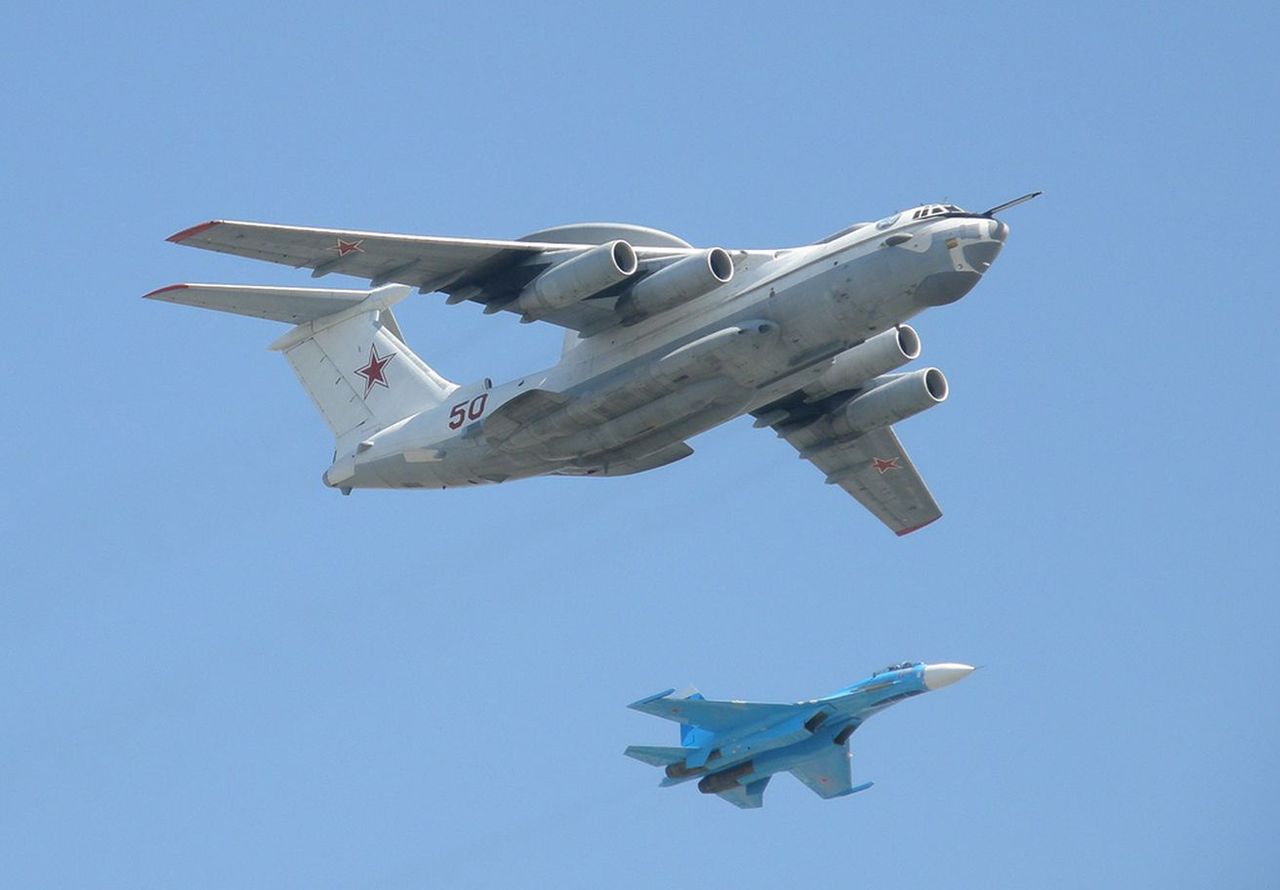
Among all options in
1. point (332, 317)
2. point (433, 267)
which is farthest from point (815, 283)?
point (332, 317)

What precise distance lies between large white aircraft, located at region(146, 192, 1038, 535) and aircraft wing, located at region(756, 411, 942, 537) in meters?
0.67

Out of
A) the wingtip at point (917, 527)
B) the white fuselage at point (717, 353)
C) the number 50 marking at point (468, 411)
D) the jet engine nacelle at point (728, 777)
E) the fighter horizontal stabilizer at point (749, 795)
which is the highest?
the number 50 marking at point (468, 411)

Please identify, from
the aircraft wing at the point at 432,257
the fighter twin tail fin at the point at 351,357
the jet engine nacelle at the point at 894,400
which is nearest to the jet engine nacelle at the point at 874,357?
the jet engine nacelle at the point at 894,400

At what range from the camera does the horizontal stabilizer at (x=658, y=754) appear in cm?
2586

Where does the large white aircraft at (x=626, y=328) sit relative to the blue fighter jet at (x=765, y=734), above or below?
above

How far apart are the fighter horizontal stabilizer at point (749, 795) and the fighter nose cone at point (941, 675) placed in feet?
8.23

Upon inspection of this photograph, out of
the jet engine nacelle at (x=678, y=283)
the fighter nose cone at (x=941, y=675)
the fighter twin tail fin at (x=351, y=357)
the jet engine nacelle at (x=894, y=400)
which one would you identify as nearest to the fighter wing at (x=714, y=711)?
the fighter nose cone at (x=941, y=675)

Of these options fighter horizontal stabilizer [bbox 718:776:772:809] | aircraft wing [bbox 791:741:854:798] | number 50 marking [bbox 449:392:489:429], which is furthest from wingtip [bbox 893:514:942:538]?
number 50 marking [bbox 449:392:489:429]

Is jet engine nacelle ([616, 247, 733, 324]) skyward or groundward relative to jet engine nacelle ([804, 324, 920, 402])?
skyward

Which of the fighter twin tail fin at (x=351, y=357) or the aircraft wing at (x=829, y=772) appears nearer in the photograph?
the fighter twin tail fin at (x=351, y=357)

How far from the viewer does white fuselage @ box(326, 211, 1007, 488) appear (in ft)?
64.5

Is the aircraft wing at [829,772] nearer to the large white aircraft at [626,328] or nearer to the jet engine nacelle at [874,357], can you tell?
the large white aircraft at [626,328]

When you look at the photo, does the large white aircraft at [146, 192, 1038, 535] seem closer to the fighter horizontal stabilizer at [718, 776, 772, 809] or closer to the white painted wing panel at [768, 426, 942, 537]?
the white painted wing panel at [768, 426, 942, 537]

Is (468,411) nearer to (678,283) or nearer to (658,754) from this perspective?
(678,283)
